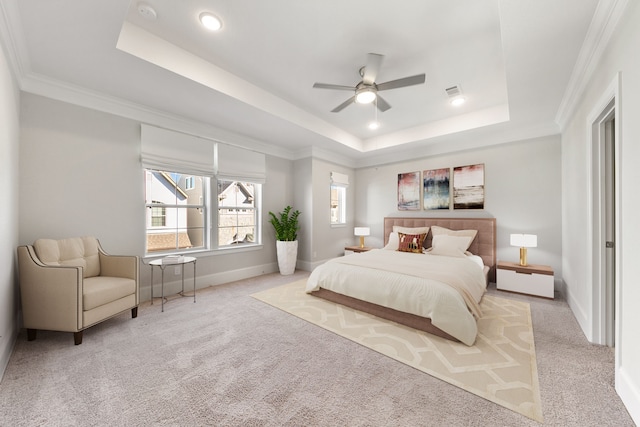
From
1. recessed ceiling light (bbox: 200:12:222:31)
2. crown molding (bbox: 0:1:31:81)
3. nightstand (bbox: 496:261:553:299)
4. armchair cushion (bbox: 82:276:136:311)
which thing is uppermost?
recessed ceiling light (bbox: 200:12:222:31)

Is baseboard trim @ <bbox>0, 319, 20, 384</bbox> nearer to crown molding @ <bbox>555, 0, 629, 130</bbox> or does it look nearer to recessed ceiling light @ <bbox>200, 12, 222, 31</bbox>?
recessed ceiling light @ <bbox>200, 12, 222, 31</bbox>

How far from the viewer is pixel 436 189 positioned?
5129 millimetres

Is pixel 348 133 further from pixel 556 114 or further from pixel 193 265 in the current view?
pixel 193 265

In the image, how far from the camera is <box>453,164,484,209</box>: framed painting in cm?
467

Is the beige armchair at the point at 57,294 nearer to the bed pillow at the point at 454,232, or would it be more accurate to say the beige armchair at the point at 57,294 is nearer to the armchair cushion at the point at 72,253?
the armchair cushion at the point at 72,253

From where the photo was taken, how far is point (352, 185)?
6.48 m

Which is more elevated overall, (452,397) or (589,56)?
(589,56)

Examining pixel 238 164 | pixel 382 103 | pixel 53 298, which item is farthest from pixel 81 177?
pixel 382 103

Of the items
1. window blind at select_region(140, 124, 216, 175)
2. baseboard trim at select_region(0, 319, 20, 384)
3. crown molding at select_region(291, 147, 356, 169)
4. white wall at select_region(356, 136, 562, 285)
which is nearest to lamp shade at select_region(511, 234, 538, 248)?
white wall at select_region(356, 136, 562, 285)

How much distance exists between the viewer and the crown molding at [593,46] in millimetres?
1733

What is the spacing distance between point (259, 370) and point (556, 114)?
5.04 meters

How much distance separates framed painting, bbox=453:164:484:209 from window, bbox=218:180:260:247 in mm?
3981

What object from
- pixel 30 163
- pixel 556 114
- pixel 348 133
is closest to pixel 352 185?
pixel 348 133

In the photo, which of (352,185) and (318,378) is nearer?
(318,378)
